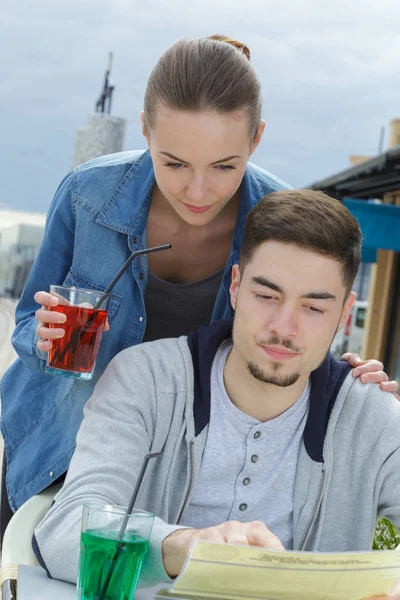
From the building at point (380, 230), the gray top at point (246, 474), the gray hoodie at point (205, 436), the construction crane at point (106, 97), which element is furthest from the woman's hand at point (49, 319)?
the construction crane at point (106, 97)

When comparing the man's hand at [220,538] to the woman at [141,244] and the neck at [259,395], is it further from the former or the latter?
the woman at [141,244]

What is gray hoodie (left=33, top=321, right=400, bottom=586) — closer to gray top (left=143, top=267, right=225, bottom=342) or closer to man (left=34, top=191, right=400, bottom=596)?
man (left=34, top=191, right=400, bottom=596)

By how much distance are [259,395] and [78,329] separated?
0.39m

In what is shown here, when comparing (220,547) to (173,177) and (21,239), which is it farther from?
(21,239)

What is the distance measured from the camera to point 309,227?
182cm

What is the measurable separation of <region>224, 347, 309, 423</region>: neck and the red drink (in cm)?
29

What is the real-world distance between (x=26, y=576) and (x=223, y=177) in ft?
2.88

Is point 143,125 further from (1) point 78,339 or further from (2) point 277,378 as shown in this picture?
(2) point 277,378

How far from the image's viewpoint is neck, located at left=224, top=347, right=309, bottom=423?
1.89 m

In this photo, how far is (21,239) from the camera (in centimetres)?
1178

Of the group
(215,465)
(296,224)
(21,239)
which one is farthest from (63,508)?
(21,239)

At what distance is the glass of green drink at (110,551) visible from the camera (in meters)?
1.27

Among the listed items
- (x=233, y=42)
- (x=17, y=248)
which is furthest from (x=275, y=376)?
(x=17, y=248)

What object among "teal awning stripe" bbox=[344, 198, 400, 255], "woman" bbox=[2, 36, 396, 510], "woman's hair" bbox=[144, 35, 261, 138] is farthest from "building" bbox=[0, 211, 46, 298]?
"woman's hair" bbox=[144, 35, 261, 138]
